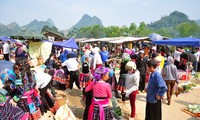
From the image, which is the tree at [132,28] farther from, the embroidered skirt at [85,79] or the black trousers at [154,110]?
the black trousers at [154,110]

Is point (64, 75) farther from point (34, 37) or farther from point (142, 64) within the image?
point (34, 37)

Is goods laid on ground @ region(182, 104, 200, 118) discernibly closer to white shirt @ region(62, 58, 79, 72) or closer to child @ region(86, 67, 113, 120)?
child @ region(86, 67, 113, 120)

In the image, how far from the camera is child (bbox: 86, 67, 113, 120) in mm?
3924

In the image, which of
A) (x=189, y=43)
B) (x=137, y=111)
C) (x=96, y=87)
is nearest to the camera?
(x=96, y=87)

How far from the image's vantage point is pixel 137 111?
6211 mm

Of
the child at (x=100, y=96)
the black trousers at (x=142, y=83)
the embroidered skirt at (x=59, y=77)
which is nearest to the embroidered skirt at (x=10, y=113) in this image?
the child at (x=100, y=96)

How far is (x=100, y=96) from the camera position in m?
3.93

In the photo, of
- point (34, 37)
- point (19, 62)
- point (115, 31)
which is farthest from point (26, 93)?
point (115, 31)

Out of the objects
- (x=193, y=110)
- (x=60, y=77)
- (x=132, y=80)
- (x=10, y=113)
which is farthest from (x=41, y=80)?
(x=193, y=110)

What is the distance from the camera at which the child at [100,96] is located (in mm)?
3924

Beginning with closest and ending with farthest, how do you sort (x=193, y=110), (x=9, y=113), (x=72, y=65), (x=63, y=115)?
(x=9, y=113), (x=63, y=115), (x=193, y=110), (x=72, y=65)

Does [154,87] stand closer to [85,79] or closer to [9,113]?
[9,113]

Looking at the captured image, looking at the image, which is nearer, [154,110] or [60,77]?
[154,110]

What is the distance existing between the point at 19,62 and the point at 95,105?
1612 mm
